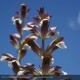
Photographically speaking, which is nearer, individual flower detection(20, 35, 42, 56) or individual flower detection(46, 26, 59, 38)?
individual flower detection(20, 35, 42, 56)

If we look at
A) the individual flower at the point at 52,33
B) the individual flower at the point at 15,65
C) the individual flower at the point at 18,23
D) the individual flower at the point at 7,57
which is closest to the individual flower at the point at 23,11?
the individual flower at the point at 18,23

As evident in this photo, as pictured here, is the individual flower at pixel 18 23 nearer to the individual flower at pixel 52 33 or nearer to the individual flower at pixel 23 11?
the individual flower at pixel 23 11

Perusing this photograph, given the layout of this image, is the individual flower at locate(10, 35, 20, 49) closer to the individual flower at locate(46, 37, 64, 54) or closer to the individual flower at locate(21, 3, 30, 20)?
the individual flower at locate(21, 3, 30, 20)

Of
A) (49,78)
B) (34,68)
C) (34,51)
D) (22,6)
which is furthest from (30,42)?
(22,6)

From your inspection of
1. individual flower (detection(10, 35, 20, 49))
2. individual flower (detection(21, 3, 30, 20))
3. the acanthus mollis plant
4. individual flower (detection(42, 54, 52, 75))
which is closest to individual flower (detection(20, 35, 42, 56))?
the acanthus mollis plant

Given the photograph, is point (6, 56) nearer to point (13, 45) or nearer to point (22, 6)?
point (13, 45)

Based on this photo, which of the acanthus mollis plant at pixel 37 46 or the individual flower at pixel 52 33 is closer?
the acanthus mollis plant at pixel 37 46

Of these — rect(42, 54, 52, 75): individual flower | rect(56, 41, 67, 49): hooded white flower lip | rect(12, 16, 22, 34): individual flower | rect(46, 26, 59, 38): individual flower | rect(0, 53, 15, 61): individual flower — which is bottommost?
rect(42, 54, 52, 75): individual flower

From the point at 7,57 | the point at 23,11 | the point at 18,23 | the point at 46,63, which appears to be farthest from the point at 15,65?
the point at 23,11

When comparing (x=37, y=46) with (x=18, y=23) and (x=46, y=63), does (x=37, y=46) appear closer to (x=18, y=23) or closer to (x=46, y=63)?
(x=46, y=63)
